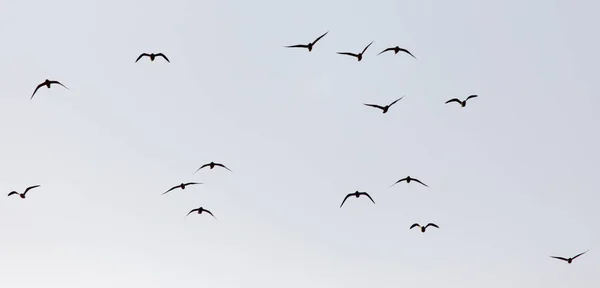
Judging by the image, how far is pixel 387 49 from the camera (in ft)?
302

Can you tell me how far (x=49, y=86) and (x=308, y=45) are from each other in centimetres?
2606

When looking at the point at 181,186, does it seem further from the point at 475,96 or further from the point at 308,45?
the point at 475,96

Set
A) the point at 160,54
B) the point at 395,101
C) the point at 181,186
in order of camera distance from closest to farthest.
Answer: the point at 395,101
the point at 160,54
the point at 181,186

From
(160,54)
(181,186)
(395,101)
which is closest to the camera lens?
(395,101)

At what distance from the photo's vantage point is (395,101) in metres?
85.8

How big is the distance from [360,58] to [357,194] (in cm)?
1499

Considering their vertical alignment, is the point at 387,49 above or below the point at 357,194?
above

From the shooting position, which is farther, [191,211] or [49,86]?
[191,211]

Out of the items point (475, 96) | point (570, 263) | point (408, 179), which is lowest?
point (570, 263)

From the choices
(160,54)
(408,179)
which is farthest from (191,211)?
(408,179)

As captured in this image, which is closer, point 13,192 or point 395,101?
point 395,101

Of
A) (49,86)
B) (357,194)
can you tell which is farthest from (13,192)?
(357,194)

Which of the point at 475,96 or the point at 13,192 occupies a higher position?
the point at 475,96

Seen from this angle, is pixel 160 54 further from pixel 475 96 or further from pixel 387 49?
pixel 475 96
